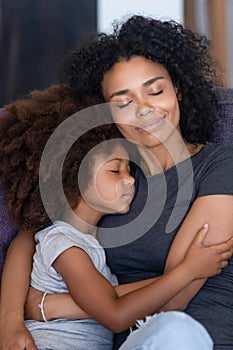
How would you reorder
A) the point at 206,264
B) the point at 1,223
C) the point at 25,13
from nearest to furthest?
the point at 206,264 < the point at 1,223 < the point at 25,13

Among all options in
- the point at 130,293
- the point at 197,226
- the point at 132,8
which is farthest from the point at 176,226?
the point at 132,8

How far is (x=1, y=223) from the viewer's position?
173cm

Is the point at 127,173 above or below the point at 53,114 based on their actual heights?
below

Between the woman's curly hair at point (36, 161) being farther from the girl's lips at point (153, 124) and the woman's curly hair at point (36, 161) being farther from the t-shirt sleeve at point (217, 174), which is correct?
the t-shirt sleeve at point (217, 174)

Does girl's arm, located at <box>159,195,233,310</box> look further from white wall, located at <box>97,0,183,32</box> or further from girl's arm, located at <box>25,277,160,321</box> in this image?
white wall, located at <box>97,0,183,32</box>

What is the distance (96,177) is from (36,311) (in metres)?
0.31

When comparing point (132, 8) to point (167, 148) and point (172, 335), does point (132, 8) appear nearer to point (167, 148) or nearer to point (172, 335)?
point (167, 148)

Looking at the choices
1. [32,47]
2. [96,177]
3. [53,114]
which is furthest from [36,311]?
[32,47]

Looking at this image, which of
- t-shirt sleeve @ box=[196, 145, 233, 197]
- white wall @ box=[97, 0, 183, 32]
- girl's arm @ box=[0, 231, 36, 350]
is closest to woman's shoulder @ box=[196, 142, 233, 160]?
t-shirt sleeve @ box=[196, 145, 233, 197]

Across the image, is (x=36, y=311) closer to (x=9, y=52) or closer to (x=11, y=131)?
(x=11, y=131)

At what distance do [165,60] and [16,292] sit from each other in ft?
1.94

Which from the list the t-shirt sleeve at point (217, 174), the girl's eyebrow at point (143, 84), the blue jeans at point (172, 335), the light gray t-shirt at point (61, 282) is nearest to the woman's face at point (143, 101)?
the girl's eyebrow at point (143, 84)

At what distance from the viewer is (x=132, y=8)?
3488 millimetres

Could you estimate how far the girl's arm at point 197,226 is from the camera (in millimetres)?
1499
